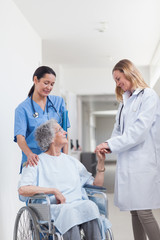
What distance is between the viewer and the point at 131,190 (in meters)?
2.35

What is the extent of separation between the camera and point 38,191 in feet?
7.08

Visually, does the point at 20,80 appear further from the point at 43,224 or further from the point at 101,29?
the point at 43,224

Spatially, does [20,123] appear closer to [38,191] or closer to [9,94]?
[38,191]

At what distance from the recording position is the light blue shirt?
2049 mm

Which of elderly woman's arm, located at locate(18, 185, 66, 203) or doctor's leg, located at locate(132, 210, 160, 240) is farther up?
elderly woman's arm, located at locate(18, 185, 66, 203)

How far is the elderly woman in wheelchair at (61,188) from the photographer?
80.1 inches

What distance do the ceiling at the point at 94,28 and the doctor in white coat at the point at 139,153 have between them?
2172 mm

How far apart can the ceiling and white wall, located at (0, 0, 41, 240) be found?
16.1 inches

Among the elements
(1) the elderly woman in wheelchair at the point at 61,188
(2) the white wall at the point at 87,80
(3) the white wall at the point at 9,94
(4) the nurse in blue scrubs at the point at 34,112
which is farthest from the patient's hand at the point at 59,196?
(2) the white wall at the point at 87,80

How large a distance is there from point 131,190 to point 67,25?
10.9 feet

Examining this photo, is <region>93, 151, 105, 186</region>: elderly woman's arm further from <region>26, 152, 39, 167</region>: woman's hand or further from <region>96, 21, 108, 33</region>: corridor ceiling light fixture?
<region>96, 21, 108, 33</region>: corridor ceiling light fixture

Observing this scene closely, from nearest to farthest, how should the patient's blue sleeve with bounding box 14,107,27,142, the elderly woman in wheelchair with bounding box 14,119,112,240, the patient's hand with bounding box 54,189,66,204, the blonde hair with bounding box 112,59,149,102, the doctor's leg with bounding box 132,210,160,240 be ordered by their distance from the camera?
the elderly woman in wheelchair with bounding box 14,119,112,240 → the patient's hand with bounding box 54,189,66,204 → the doctor's leg with bounding box 132,210,160,240 → the blonde hair with bounding box 112,59,149,102 → the patient's blue sleeve with bounding box 14,107,27,142

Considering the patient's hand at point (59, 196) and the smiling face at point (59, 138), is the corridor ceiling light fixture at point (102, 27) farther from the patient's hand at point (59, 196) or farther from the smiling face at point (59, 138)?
the patient's hand at point (59, 196)

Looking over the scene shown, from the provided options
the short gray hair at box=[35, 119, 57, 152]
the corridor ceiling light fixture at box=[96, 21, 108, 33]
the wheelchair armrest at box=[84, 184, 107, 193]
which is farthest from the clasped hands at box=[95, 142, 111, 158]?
the corridor ceiling light fixture at box=[96, 21, 108, 33]
